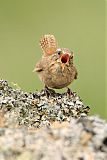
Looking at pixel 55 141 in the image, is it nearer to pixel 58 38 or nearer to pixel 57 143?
pixel 57 143

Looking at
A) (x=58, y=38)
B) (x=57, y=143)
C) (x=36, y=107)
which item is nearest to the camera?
(x=57, y=143)

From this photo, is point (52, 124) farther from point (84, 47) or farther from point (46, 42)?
point (84, 47)

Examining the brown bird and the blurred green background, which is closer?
the brown bird

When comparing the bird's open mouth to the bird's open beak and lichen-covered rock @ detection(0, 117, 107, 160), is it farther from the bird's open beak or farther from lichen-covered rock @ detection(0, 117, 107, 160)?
lichen-covered rock @ detection(0, 117, 107, 160)

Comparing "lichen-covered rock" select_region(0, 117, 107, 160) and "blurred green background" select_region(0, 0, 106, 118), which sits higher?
"blurred green background" select_region(0, 0, 106, 118)

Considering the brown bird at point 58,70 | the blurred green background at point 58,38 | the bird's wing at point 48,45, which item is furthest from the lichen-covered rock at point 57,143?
the blurred green background at point 58,38

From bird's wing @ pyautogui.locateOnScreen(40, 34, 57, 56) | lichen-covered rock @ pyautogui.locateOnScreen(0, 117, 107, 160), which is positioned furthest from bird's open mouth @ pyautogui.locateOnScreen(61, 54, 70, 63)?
lichen-covered rock @ pyautogui.locateOnScreen(0, 117, 107, 160)

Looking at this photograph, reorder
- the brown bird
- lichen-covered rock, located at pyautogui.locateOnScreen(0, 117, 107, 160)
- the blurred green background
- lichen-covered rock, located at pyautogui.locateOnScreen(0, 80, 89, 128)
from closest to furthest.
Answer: lichen-covered rock, located at pyautogui.locateOnScreen(0, 117, 107, 160)
lichen-covered rock, located at pyautogui.locateOnScreen(0, 80, 89, 128)
the brown bird
the blurred green background

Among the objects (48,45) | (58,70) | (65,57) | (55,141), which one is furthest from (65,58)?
(55,141)
